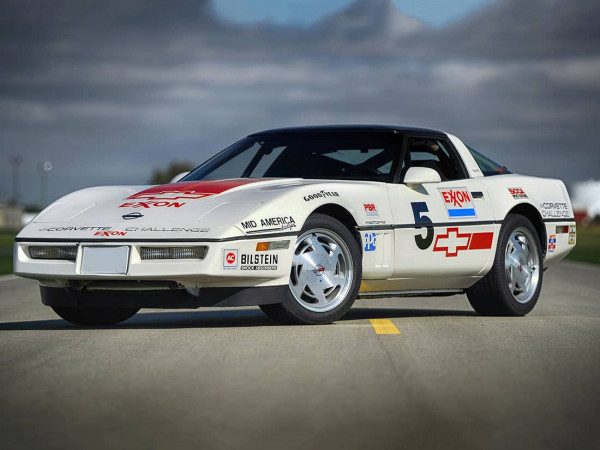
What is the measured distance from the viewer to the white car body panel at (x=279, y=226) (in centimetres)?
817

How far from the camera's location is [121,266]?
26.9 feet

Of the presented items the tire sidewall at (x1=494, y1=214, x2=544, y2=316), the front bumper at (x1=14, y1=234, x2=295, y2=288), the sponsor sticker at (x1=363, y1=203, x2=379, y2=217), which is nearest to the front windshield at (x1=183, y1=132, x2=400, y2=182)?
the sponsor sticker at (x1=363, y1=203, x2=379, y2=217)

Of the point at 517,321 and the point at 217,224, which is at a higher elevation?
the point at 217,224

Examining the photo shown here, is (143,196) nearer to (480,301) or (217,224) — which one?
(217,224)

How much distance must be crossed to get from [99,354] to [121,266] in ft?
3.72

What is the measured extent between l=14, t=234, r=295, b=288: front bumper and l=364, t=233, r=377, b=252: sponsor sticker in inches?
32.8

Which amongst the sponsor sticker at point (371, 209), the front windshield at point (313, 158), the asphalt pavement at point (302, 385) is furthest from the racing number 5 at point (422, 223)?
the asphalt pavement at point (302, 385)

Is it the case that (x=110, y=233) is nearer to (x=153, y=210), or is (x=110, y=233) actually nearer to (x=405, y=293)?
(x=153, y=210)

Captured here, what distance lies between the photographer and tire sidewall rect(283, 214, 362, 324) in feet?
28.1

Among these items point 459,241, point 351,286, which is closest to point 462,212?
point 459,241

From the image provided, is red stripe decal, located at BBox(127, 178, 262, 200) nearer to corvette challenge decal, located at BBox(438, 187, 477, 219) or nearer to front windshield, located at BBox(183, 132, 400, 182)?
front windshield, located at BBox(183, 132, 400, 182)

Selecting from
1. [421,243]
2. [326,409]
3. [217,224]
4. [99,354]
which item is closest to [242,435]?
[326,409]

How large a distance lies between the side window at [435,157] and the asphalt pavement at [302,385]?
1.41 metres

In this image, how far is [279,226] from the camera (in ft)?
27.5
